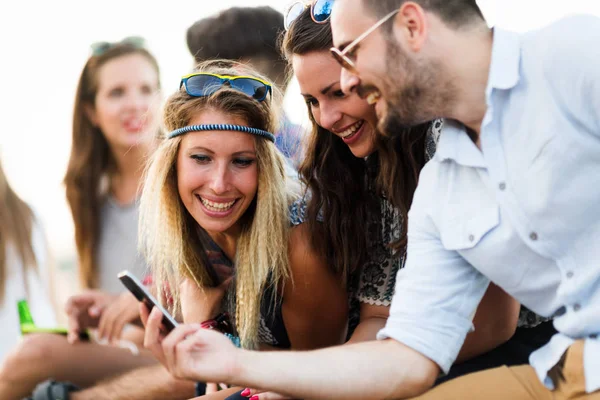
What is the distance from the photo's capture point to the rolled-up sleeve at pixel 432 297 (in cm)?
214

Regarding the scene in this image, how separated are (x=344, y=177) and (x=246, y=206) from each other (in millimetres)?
375

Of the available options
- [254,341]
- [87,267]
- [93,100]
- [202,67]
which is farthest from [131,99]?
[254,341]

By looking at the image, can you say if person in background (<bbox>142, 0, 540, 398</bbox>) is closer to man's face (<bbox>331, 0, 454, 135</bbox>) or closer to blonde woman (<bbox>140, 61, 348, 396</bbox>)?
blonde woman (<bbox>140, 61, 348, 396</bbox>)

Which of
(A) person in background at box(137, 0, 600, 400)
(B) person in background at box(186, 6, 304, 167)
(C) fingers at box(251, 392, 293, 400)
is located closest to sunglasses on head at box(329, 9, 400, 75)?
(A) person in background at box(137, 0, 600, 400)

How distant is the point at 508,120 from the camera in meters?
2.07

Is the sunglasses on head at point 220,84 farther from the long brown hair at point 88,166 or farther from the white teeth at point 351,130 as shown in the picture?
the long brown hair at point 88,166

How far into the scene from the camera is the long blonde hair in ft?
9.57

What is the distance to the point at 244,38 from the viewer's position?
414cm

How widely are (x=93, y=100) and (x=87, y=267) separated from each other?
1.00m

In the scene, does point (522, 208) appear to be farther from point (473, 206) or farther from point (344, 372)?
point (344, 372)

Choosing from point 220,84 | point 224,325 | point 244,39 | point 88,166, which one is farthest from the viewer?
point 88,166

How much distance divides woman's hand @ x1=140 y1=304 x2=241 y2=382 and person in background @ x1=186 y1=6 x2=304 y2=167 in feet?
7.07

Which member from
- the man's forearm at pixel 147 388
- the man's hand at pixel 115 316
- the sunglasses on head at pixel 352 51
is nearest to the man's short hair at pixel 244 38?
the man's forearm at pixel 147 388

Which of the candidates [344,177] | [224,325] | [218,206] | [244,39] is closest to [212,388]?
[224,325]
